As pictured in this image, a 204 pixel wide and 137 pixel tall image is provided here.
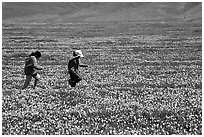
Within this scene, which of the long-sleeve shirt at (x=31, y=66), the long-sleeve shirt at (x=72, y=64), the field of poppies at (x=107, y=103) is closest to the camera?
the field of poppies at (x=107, y=103)

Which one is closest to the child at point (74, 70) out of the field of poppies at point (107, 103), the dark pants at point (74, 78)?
the dark pants at point (74, 78)

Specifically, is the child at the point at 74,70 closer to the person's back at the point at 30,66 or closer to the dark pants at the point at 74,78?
the dark pants at the point at 74,78

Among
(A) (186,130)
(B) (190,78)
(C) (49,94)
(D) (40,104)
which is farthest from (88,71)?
(A) (186,130)

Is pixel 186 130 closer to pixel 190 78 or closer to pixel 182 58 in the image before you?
pixel 190 78

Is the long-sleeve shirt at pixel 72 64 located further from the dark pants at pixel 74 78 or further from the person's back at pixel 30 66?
the person's back at pixel 30 66

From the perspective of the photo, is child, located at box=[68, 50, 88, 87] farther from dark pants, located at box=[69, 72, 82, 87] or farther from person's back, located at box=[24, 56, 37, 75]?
person's back, located at box=[24, 56, 37, 75]

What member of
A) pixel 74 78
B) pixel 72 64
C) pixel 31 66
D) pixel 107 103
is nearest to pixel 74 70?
pixel 72 64

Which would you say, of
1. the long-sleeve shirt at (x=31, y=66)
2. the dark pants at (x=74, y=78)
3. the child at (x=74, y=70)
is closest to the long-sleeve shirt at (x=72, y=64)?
the child at (x=74, y=70)

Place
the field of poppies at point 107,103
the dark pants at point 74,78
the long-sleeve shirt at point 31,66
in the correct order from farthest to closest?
the dark pants at point 74,78
the long-sleeve shirt at point 31,66
the field of poppies at point 107,103

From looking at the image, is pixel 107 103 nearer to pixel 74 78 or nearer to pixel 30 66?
pixel 74 78

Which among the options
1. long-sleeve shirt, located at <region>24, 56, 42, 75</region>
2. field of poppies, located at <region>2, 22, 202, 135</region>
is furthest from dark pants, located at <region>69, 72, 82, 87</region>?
long-sleeve shirt, located at <region>24, 56, 42, 75</region>

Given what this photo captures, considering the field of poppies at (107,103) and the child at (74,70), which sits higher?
the child at (74,70)

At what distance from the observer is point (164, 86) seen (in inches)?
845

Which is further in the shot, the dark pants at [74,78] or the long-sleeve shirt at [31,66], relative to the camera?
the dark pants at [74,78]
